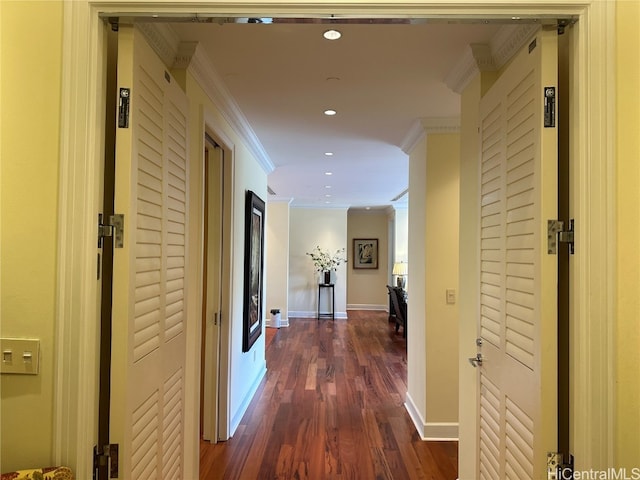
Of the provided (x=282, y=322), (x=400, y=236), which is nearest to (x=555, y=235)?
(x=282, y=322)

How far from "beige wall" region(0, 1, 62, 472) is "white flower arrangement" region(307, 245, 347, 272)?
7.70 metres

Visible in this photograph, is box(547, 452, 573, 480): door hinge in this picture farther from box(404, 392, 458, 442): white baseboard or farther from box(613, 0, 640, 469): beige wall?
box(404, 392, 458, 442): white baseboard

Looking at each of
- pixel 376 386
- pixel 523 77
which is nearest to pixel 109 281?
pixel 523 77

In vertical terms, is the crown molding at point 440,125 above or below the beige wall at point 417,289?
above

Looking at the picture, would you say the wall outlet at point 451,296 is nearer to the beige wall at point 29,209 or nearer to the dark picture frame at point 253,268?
the dark picture frame at point 253,268

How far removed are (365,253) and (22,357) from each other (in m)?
9.09

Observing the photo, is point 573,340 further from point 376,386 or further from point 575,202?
point 376,386

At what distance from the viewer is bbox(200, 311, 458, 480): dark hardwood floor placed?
8.54ft

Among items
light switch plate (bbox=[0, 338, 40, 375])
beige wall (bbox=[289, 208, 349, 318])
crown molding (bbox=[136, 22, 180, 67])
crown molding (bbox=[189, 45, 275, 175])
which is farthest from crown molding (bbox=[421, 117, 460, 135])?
beige wall (bbox=[289, 208, 349, 318])

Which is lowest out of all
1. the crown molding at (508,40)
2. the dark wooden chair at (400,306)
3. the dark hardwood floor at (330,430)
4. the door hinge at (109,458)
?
the dark hardwood floor at (330,430)

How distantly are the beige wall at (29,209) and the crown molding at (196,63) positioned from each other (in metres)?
0.58

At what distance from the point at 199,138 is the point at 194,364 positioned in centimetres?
123

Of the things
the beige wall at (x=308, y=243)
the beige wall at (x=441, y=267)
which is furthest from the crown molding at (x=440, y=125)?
the beige wall at (x=308, y=243)

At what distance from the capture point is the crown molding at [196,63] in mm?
1737
